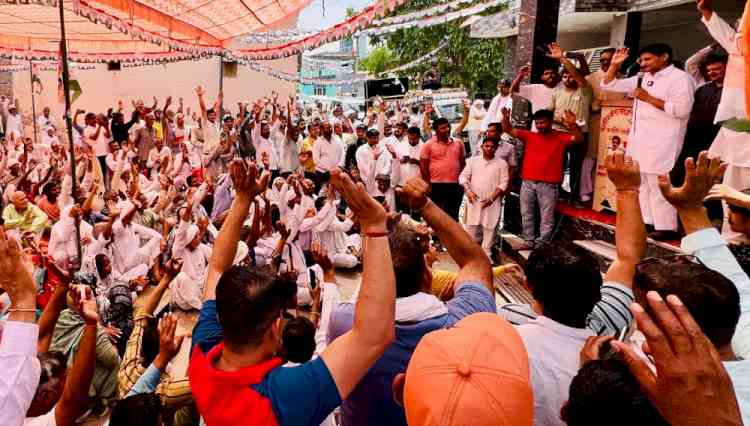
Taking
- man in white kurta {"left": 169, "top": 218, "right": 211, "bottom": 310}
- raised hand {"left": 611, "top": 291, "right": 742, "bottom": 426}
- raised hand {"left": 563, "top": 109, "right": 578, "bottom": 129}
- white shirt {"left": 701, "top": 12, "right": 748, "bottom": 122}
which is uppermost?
white shirt {"left": 701, "top": 12, "right": 748, "bottom": 122}

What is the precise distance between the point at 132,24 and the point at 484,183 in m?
4.27

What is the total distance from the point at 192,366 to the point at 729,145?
394 centimetres

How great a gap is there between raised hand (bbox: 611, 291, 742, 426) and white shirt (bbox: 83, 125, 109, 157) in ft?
37.5

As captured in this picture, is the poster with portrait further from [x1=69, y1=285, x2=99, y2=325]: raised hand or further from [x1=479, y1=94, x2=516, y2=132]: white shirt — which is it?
[x1=69, y1=285, x2=99, y2=325]: raised hand

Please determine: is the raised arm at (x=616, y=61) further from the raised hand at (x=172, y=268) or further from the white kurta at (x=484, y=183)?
the raised hand at (x=172, y=268)

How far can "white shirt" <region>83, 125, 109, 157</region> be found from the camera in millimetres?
10891

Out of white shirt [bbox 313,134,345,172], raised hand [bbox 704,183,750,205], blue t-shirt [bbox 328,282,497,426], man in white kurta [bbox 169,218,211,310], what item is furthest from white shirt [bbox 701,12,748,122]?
white shirt [bbox 313,134,345,172]

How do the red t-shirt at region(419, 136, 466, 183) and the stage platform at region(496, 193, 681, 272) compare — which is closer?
the stage platform at region(496, 193, 681, 272)

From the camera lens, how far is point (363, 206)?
57.2 inches

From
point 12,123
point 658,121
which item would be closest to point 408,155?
Result: point 658,121

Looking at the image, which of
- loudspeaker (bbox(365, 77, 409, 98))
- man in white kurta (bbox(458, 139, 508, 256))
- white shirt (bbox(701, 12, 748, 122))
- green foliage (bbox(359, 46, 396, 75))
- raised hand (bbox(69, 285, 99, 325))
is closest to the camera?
raised hand (bbox(69, 285, 99, 325))

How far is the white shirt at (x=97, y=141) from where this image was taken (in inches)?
429

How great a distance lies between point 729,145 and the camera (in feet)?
13.3

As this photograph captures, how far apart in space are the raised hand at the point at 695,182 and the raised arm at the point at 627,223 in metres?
0.10
